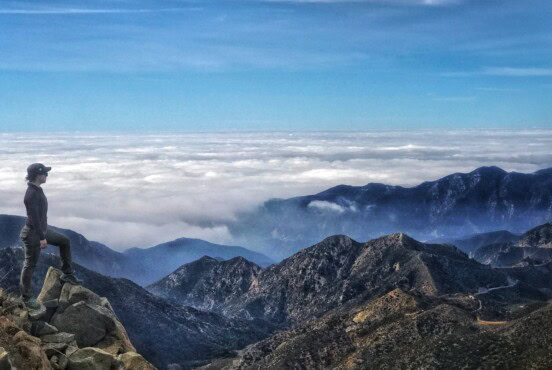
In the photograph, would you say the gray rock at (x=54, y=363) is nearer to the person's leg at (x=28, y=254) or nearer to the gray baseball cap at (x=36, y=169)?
the person's leg at (x=28, y=254)

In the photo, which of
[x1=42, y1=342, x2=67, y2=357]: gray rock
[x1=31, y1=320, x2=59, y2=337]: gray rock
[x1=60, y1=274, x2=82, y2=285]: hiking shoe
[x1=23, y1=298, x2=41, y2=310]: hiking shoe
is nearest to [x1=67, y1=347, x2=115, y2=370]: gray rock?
[x1=42, y1=342, x2=67, y2=357]: gray rock

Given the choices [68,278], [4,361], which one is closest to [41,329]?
[68,278]

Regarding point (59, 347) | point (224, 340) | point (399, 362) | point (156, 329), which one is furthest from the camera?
point (224, 340)

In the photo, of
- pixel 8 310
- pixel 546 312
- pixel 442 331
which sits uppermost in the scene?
pixel 8 310

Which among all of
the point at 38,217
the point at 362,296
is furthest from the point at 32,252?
the point at 362,296

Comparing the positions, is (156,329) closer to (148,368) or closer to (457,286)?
(457,286)

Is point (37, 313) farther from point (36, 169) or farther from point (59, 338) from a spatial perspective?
point (36, 169)
